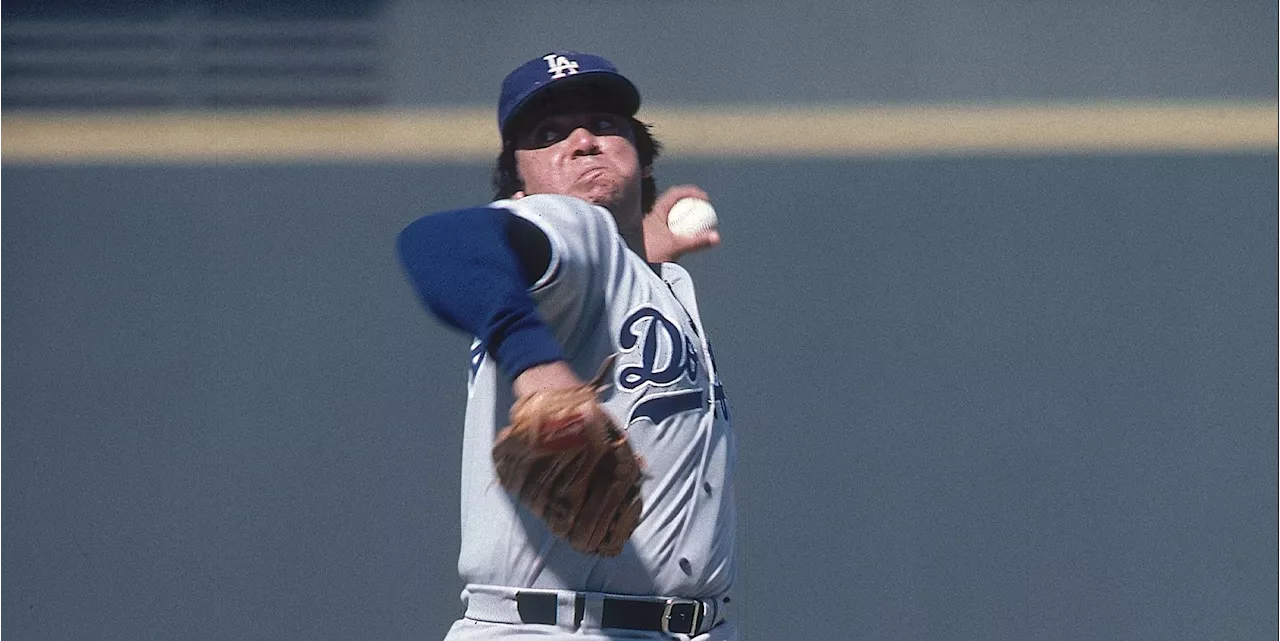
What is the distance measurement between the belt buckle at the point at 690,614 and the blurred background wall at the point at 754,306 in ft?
5.30

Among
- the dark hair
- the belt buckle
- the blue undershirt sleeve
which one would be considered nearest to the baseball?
the dark hair

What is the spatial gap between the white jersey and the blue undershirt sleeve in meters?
0.16

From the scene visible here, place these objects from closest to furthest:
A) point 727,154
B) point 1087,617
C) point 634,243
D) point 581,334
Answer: point 581,334 < point 634,243 < point 1087,617 < point 727,154

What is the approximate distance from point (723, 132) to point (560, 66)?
1.68 metres

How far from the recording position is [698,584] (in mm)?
1279

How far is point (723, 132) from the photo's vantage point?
309cm

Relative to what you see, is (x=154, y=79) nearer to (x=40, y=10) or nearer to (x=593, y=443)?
(x=40, y=10)

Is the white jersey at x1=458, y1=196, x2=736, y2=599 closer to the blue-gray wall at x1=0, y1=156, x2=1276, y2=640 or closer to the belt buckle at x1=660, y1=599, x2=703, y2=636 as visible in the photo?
the belt buckle at x1=660, y1=599, x2=703, y2=636

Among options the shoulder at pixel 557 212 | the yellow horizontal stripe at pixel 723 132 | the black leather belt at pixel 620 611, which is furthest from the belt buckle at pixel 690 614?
the yellow horizontal stripe at pixel 723 132

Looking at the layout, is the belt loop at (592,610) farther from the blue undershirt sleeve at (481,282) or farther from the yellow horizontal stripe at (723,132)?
the yellow horizontal stripe at (723,132)

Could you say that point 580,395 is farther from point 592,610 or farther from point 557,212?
point 592,610

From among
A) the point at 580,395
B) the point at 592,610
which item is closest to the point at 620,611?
the point at 592,610

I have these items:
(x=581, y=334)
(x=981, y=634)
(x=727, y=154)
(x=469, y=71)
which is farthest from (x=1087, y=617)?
(x=581, y=334)

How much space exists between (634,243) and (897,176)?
1685 mm
